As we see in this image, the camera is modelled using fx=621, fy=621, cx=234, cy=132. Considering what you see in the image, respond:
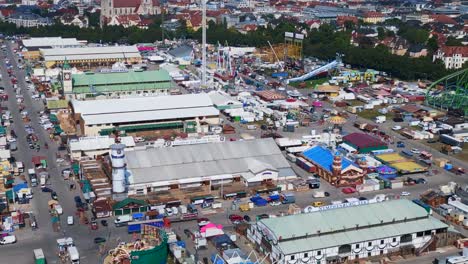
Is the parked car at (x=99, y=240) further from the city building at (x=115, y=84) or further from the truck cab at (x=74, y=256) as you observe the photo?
the city building at (x=115, y=84)

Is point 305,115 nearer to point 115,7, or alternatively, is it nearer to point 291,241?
point 291,241

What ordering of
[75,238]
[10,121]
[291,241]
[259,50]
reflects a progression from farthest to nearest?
[259,50] < [10,121] < [75,238] < [291,241]

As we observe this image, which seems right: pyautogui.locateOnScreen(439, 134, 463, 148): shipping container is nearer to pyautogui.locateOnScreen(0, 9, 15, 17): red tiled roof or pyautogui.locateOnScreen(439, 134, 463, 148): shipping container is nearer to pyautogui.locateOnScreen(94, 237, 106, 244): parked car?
pyautogui.locateOnScreen(94, 237, 106, 244): parked car

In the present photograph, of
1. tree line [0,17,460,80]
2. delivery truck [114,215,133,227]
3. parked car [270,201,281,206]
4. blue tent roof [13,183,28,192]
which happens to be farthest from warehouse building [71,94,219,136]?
tree line [0,17,460,80]

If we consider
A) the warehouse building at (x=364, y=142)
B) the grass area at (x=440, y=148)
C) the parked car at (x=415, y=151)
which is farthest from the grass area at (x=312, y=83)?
the parked car at (x=415, y=151)

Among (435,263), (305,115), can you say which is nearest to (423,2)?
(305,115)

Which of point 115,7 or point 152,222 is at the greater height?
point 115,7
